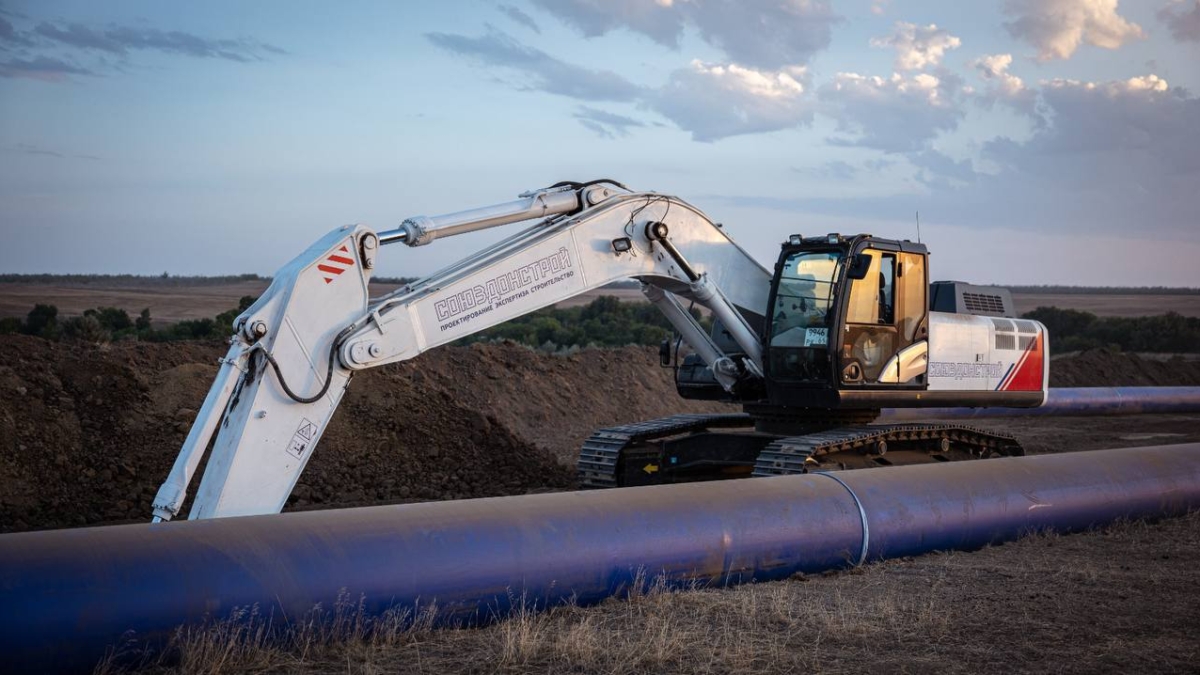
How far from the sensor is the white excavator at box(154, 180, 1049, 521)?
841 cm

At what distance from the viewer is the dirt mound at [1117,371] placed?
3238cm

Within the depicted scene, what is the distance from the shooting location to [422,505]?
7438 mm

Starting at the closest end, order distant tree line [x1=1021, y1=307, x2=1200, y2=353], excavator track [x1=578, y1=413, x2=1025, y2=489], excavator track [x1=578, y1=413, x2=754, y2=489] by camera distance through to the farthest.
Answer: excavator track [x1=578, y1=413, x2=1025, y2=489] → excavator track [x1=578, y1=413, x2=754, y2=489] → distant tree line [x1=1021, y1=307, x2=1200, y2=353]

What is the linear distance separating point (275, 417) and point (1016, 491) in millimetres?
6344

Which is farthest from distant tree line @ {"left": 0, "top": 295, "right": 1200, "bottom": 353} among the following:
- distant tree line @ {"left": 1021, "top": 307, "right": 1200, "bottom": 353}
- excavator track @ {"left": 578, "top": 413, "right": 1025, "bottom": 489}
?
excavator track @ {"left": 578, "top": 413, "right": 1025, "bottom": 489}

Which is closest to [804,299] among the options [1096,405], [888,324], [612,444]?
[888,324]

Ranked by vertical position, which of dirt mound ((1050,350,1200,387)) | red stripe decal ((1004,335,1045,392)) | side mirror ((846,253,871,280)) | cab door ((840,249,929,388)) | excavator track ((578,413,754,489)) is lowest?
dirt mound ((1050,350,1200,387))

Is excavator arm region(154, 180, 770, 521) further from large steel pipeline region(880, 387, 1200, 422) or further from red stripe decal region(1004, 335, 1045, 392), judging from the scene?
large steel pipeline region(880, 387, 1200, 422)

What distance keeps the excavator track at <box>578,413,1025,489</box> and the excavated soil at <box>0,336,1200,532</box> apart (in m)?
1.85

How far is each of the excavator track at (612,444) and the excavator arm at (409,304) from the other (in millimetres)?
1513

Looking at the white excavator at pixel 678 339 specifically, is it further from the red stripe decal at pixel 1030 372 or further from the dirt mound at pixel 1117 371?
the dirt mound at pixel 1117 371

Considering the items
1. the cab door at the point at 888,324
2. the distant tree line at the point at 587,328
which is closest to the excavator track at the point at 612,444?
the distant tree line at the point at 587,328

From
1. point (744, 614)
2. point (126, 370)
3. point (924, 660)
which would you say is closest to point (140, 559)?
point (744, 614)

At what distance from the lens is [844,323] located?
1162 centimetres
